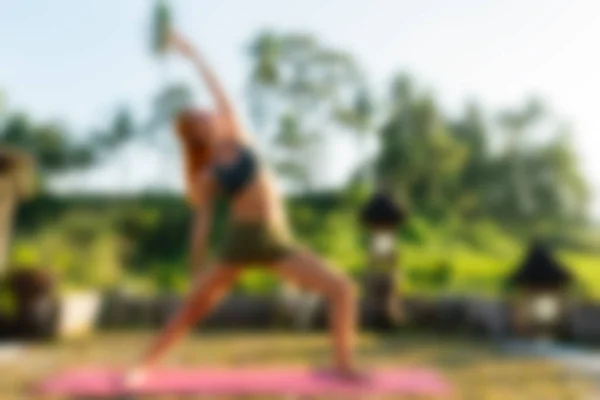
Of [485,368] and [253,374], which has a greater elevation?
[253,374]

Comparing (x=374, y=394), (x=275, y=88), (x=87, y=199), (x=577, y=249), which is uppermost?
(x=275, y=88)

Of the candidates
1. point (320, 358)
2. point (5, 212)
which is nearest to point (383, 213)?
point (320, 358)

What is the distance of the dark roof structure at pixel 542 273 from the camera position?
9.88 m

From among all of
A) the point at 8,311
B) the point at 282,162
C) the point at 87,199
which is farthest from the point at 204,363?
the point at 87,199

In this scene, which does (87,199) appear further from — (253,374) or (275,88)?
(253,374)

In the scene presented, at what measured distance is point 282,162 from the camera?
23.4 m

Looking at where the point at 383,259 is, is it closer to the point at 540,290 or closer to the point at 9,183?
the point at 540,290

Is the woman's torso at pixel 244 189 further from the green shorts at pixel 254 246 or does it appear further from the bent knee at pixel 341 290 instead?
the bent knee at pixel 341 290

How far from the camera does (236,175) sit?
5.47 metres

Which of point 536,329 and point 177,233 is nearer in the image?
point 536,329

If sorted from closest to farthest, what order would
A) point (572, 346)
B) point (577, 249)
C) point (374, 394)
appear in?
point (374, 394), point (572, 346), point (577, 249)

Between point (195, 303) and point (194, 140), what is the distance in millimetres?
1238

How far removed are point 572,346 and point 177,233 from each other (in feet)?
48.2

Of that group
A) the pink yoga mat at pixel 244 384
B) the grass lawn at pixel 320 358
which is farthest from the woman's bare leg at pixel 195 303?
the grass lawn at pixel 320 358
